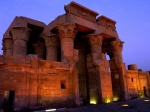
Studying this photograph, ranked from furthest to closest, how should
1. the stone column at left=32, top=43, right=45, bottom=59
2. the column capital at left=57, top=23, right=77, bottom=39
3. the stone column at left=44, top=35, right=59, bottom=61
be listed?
the stone column at left=32, top=43, right=45, bottom=59 → the stone column at left=44, top=35, right=59, bottom=61 → the column capital at left=57, top=23, right=77, bottom=39

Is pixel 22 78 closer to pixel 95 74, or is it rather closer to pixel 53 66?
pixel 53 66

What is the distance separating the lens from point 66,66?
11680 millimetres

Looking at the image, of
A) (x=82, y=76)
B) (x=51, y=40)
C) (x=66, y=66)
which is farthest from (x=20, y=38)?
(x=82, y=76)

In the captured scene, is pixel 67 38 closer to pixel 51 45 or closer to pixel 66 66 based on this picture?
pixel 51 45

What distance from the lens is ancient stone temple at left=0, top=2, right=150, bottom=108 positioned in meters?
9.50

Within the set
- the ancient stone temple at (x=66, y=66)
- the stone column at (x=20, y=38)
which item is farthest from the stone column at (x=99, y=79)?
the stone column at (x=20, y=38)

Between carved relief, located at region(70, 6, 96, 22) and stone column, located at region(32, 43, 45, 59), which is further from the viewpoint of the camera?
stone column, located at region(32, 43, 45, 59)

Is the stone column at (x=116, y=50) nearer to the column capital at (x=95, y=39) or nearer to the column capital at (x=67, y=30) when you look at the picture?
the column capital at (x=95, y=39)

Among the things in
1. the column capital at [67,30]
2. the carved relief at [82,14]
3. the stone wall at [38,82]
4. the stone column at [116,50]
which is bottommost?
the stone wall at [38,82]

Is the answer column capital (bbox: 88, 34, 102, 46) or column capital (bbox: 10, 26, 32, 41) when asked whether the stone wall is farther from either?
column capital (bbox: 10, 26, 32, 41)

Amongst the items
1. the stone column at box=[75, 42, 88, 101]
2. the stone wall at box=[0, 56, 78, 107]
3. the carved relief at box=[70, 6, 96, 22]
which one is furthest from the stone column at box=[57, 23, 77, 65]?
the stone column at box=[75, 42, 88, 101]

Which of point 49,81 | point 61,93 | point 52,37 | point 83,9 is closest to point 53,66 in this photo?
point 49,81

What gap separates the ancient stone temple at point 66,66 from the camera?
31.2 feet

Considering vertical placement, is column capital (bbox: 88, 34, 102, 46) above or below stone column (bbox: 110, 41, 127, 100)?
above
